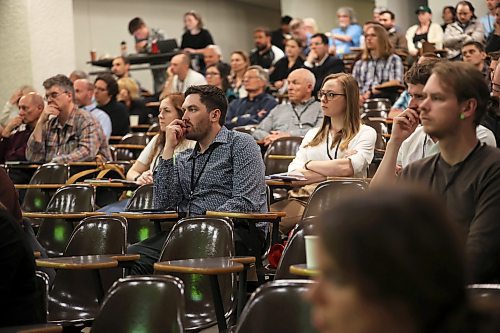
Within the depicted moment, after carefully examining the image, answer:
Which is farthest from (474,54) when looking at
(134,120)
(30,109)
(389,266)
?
(389,266)

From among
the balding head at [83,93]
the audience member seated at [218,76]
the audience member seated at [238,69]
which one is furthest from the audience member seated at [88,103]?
the audience member seated at [238,69]

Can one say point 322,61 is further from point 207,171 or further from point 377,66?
point 207,171

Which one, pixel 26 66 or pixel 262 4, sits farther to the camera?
pixel 262 4

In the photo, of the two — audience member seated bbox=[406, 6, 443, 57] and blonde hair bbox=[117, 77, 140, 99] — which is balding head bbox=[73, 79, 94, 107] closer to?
blonde hair bbox=[117, 77, 140, 99]

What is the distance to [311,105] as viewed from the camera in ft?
23.1

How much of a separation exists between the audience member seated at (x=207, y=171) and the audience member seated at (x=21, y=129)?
10.3ft

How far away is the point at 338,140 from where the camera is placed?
17.4 ft

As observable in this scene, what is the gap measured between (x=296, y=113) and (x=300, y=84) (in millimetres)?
284

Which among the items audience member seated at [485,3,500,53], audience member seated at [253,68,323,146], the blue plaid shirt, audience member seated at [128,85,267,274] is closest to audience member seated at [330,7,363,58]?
the blue plaid shirt

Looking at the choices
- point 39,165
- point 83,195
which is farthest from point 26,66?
point 83,195

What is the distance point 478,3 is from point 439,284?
11.8 metres

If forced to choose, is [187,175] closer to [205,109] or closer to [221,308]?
[205,109]

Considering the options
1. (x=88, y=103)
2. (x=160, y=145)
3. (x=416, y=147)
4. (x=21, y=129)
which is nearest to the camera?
(x=416, y=147)

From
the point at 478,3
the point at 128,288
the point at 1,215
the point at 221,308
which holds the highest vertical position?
the point at 478,3
